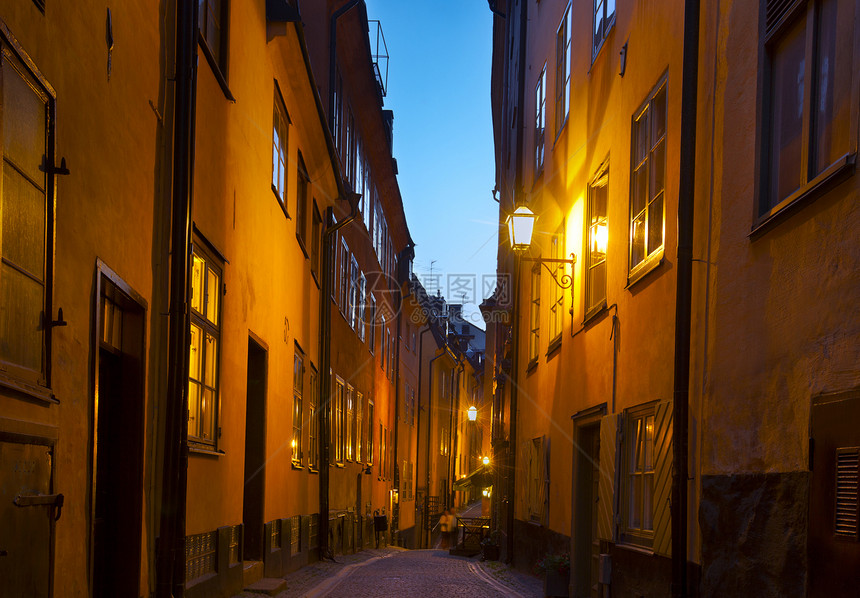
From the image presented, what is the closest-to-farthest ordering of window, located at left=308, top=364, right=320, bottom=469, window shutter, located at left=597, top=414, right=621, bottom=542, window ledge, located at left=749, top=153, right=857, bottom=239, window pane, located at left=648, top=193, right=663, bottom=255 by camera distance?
window ledge, located at left=749, top=153, right=857, bottom=239, window pane, located at left=648, top=193, right=663, bottom=255, window shutter, located at left=597, top=414, right=621, bottom=542, window, located at left=308, top=364, right=320, bottom=469

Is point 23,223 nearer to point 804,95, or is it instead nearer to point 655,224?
point 804,95

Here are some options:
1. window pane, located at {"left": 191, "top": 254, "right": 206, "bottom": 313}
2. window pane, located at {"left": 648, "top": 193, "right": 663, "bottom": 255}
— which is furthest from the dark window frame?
window pane, located at {"left": 648, "top": 193, "right": 663, "bottom": 255}

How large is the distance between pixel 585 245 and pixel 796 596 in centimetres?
683

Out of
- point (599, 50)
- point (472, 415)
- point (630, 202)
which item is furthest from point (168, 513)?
point (472, 415)

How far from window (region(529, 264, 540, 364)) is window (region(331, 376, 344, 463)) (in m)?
3.95

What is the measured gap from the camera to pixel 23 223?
416 centimetres

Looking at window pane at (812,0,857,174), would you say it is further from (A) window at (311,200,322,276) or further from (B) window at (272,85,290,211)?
(A) window at (311,200,322,276)

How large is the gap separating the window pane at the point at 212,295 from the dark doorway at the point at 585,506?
4609 millimetres

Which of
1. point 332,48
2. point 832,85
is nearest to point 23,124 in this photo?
point 832,85

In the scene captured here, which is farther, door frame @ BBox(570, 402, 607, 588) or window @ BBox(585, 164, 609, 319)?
door frame @ BBox(570, 402, 607, 588)

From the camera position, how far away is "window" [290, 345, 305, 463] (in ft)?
46.6

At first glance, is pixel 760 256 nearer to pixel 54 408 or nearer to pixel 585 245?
pixel 54 408

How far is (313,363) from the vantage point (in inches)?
634

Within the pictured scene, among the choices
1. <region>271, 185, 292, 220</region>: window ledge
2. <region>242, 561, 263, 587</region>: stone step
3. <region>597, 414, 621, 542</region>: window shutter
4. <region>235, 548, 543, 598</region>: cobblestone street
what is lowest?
<region>235, 548, 543, 598</region>: cobblestone street
